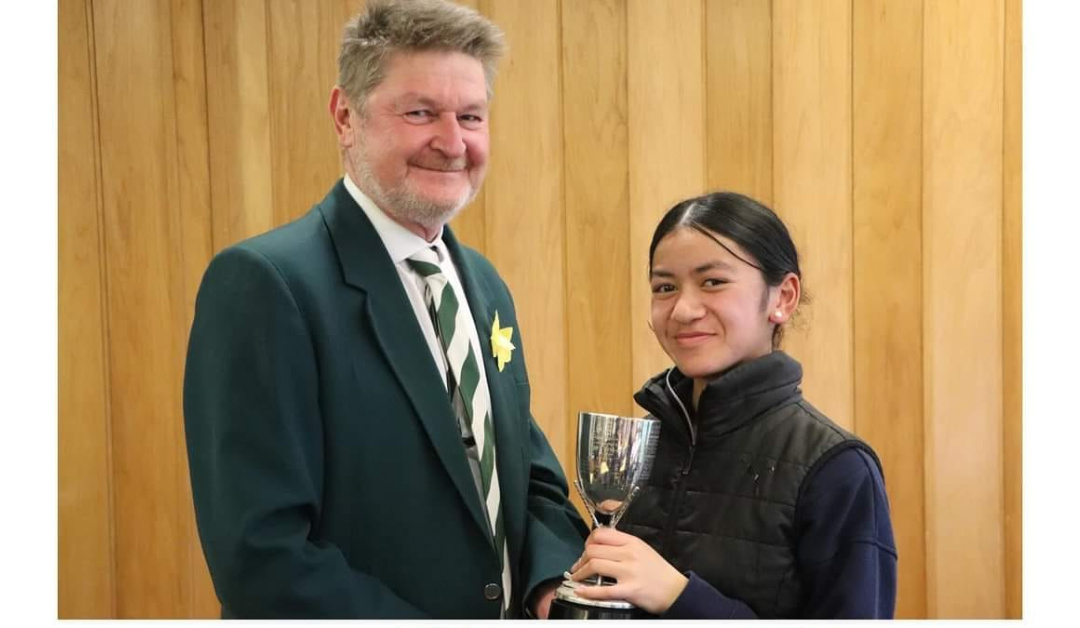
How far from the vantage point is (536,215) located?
2354 millimetres

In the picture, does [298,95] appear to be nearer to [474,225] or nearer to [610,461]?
[474,225]

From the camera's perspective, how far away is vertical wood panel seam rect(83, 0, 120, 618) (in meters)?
2.14

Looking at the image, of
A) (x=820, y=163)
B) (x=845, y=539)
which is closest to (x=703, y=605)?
(x=845, y=539)

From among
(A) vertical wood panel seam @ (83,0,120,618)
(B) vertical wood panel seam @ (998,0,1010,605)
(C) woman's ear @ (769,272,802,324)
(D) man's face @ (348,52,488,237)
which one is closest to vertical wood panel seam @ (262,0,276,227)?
(A) vertical wood panel seam @ (83,0,120,618)

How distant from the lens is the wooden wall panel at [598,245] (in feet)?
7.63

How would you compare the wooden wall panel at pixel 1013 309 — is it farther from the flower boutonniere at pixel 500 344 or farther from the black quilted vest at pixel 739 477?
the flower boutonniere at pixel 500 344

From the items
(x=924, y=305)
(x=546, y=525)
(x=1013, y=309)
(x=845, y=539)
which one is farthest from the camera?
(x=924, y=305)

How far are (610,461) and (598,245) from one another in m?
0.85

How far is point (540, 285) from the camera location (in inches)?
92.6

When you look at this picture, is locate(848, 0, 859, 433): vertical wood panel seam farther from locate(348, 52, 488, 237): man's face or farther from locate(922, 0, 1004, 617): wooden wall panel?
locate(348, 52, 488, 237): man's face

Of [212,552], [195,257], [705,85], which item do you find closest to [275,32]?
[195,257]

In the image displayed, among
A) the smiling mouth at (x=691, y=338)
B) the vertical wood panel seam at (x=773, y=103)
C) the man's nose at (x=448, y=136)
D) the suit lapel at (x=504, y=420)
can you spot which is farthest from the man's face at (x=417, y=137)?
the vertical wood panel seam at (x=773, y=103)
